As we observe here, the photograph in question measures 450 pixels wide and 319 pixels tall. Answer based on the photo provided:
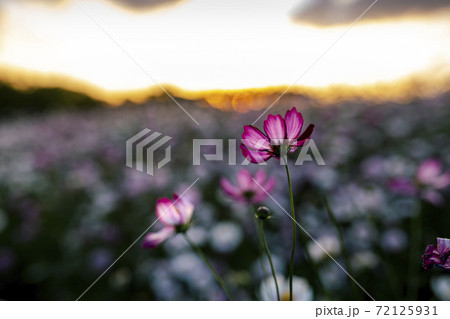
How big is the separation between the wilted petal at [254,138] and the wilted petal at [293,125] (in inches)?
0.5

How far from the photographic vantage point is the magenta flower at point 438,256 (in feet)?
0.58

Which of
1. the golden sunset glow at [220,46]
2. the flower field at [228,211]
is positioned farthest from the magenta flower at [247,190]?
the golden sunset glow at [220,46]

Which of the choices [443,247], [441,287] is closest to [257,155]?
[443,247]

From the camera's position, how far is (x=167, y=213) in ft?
0.79

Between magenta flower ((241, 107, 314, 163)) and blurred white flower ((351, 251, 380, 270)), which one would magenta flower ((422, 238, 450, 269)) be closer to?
magenta flower ((241, 107, 314, 163))

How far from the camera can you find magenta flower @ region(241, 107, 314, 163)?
0.64ft

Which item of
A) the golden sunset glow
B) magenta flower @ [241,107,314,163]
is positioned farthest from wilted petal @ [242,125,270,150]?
the golden sunset glow

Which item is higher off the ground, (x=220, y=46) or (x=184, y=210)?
(x=220, y=46)

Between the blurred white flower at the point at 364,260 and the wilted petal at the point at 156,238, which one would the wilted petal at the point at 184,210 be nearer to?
the wilted petal at the point at 156,238

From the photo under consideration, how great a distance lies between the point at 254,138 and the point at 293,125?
24 mm

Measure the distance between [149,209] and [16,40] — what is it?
46 centimetres

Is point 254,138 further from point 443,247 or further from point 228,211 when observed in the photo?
point 228,211

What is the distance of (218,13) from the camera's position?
483 millimetres

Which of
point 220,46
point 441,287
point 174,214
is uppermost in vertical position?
point 220,46
